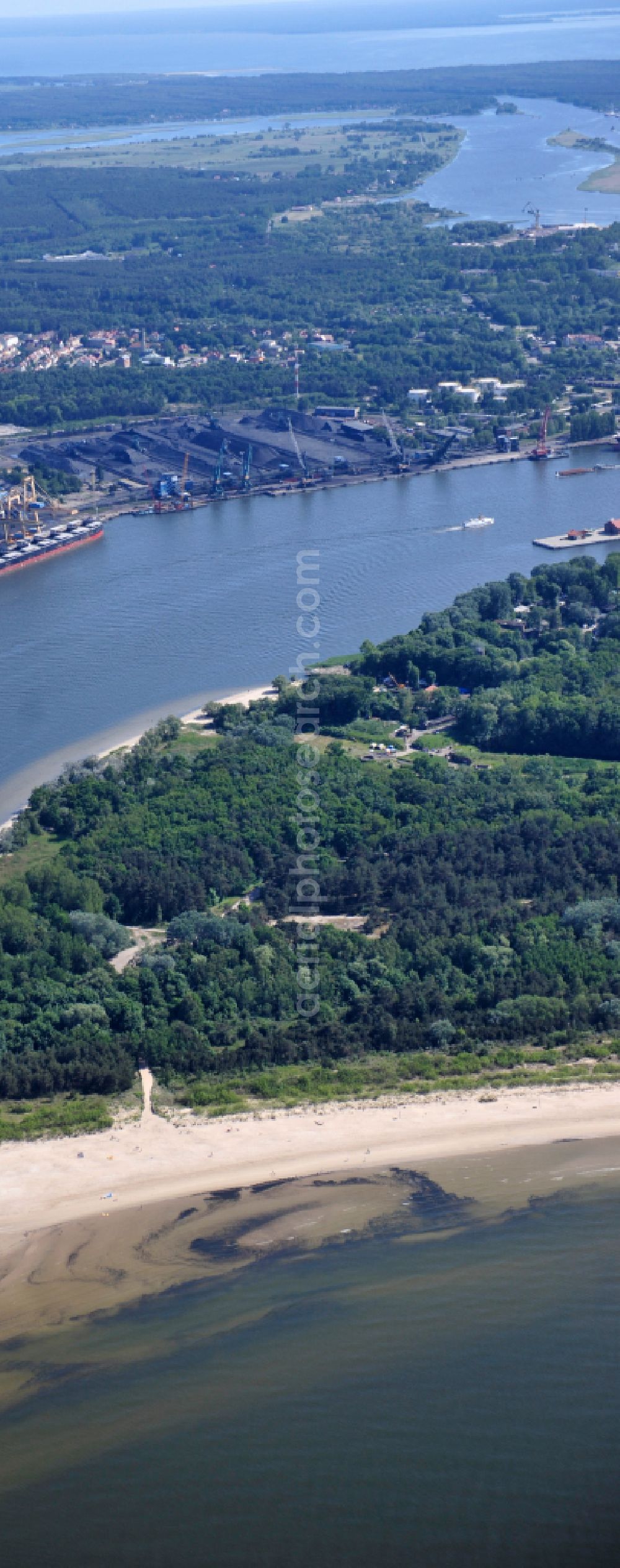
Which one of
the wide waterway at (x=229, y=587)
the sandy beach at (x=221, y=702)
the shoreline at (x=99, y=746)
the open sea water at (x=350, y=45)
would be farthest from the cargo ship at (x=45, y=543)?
the open sea water at (x=350, y=45)

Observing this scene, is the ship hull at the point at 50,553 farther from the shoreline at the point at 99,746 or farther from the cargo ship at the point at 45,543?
the shoreline at the point at 99,746

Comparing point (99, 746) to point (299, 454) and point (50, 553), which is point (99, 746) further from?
point (299, 454)

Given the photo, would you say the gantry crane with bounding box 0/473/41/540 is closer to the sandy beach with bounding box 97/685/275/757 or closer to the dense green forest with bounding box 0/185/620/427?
the dense green forest with bounding box 0/185/620/427

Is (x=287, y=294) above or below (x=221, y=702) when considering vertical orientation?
above

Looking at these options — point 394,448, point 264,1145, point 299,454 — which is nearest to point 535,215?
point 394,448

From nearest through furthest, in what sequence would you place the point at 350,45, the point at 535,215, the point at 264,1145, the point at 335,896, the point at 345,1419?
1. the point at 345,1419
2. the point at 264,1145
3. the point at 335,896
4. the point at 535,215
5. the point at 350,45
